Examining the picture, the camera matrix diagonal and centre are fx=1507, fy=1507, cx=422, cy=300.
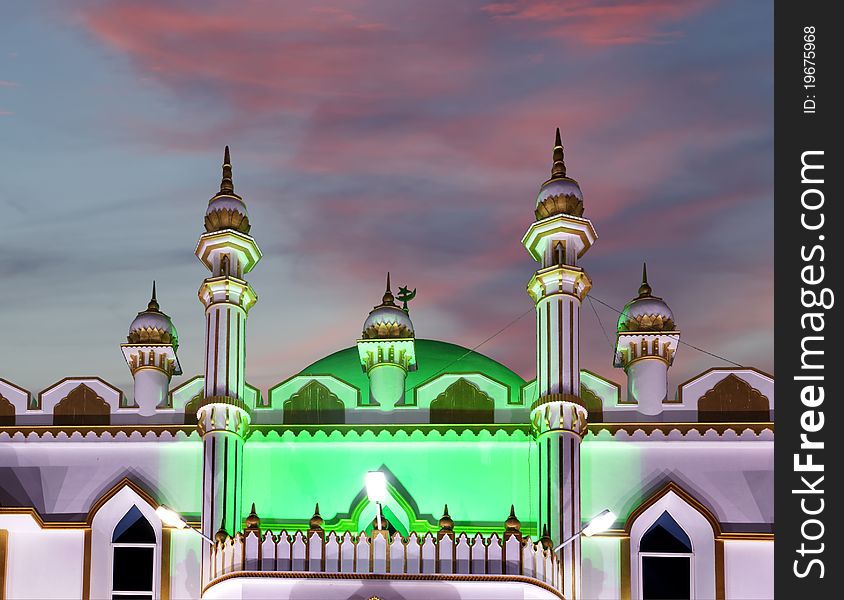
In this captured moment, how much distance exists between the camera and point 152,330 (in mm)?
27625

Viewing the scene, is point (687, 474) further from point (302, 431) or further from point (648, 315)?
point (302, 431)

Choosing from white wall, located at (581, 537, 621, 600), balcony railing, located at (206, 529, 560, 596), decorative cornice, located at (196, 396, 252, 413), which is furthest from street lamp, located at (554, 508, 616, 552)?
decorative cornice, located at (196, 396, 252, 413)

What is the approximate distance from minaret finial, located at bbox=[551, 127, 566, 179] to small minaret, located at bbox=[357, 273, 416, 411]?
3.72 m

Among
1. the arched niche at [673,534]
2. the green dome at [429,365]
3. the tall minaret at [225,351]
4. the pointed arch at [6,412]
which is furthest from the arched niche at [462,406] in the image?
the pointed arch at [6,412]

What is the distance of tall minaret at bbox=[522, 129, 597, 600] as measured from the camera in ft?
80.9

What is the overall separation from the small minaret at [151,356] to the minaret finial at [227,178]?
105 inches

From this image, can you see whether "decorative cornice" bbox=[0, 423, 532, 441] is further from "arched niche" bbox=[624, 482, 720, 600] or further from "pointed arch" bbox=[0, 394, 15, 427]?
"arched niche" bbox=[624, 482, 720, 600]

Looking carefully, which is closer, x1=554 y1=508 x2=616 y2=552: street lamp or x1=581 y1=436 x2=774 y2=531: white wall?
x1=554 y1=508 x2=616 y2=552: street lamp

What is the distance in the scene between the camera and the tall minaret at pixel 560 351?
24.7 meters
